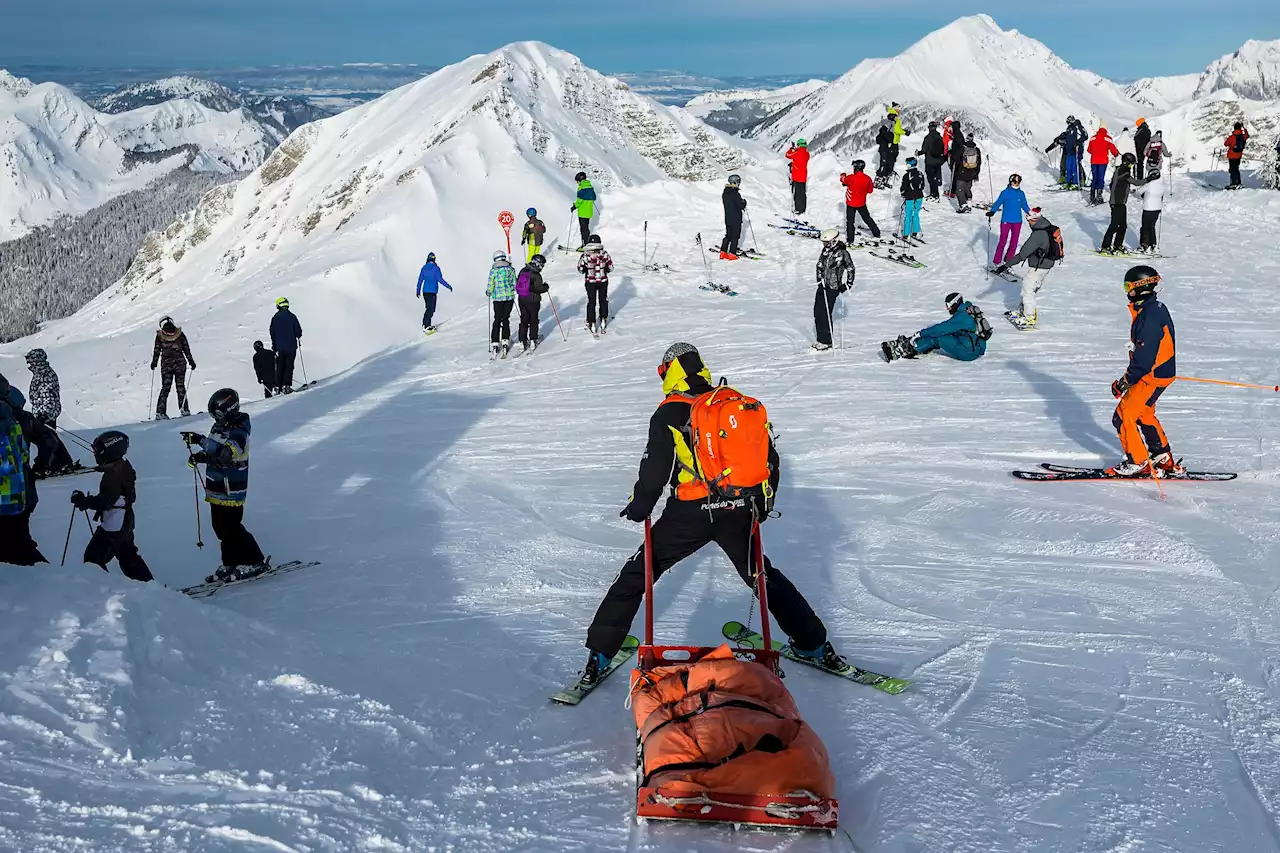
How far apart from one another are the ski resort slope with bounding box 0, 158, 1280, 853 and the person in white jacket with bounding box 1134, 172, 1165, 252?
16.2 feet

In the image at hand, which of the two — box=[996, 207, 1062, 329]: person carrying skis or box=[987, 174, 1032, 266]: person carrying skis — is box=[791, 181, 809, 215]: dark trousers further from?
box=[996, 207, 1062, 329]: person carrying skis

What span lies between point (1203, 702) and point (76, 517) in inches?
381

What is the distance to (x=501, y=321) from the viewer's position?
1579 cm

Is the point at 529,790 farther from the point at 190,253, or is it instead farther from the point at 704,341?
the point at 190,253

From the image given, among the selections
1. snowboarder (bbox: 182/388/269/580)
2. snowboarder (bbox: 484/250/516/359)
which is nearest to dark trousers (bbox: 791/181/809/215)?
snowboarder (bbox: 484/250/516/359)

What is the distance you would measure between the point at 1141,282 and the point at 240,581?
25.3 ft

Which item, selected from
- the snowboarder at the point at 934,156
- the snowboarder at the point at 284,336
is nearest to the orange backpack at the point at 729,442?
the snowboarder at the point at 284,336

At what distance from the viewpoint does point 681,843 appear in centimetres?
361

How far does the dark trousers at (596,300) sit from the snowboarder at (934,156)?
1113 centimetres

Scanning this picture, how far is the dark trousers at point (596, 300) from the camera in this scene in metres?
16.3

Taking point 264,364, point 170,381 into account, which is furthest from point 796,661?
point 264,364

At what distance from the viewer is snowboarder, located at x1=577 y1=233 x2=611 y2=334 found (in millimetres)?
15945

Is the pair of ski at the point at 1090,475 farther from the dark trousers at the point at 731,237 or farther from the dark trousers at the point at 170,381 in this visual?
the dark trousers at the point at 731,237

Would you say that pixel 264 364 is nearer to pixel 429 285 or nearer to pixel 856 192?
pixel 429 285
